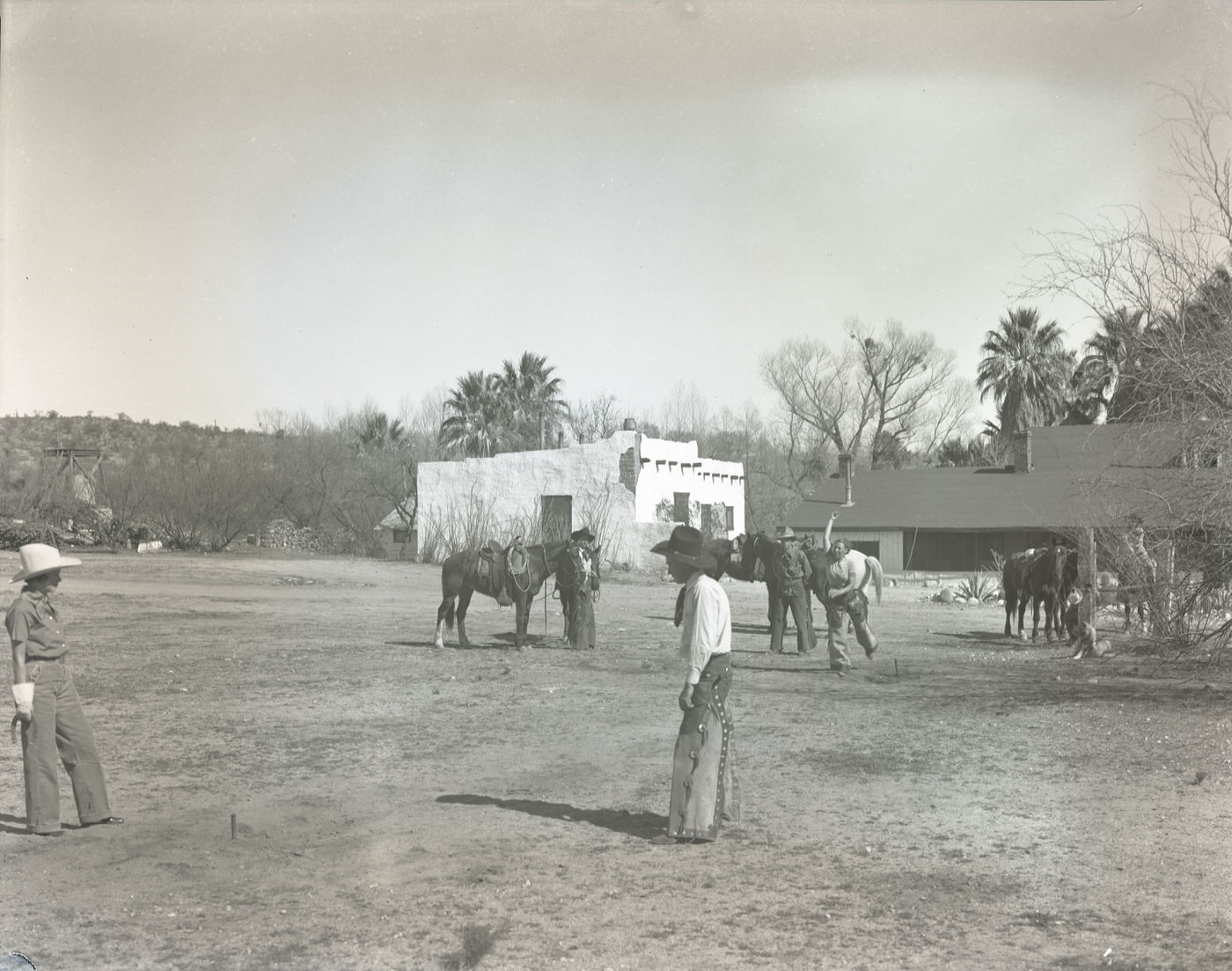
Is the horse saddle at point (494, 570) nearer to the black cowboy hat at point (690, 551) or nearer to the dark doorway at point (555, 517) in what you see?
the black cowboy hat at point (690, 551)

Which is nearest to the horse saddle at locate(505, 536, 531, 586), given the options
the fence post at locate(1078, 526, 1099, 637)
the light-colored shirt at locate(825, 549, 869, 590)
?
the light-colored shirt at locate(825, 549, 869, 590)

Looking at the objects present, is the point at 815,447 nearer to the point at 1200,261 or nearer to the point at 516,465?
the point at 516,465

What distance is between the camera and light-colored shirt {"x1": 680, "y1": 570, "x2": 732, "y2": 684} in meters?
7.13

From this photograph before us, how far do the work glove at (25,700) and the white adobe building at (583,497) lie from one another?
29.9m

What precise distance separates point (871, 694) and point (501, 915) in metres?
8.07

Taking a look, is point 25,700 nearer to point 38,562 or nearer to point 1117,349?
point 38,562

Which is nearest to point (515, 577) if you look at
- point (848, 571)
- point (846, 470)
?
point (848, 571)

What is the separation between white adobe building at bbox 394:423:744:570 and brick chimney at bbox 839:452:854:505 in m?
5.24

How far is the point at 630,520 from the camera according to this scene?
37500 millimetres

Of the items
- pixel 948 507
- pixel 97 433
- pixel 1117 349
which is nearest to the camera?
pixel 1117 349

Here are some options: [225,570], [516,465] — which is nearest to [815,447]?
[516,465]

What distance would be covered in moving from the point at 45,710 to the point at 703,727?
394 cm

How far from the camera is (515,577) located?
1695 centimetres

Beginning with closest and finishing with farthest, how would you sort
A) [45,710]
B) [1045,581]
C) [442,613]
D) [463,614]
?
[45,710]
[442,613]
[463,614]
[1045,581]
